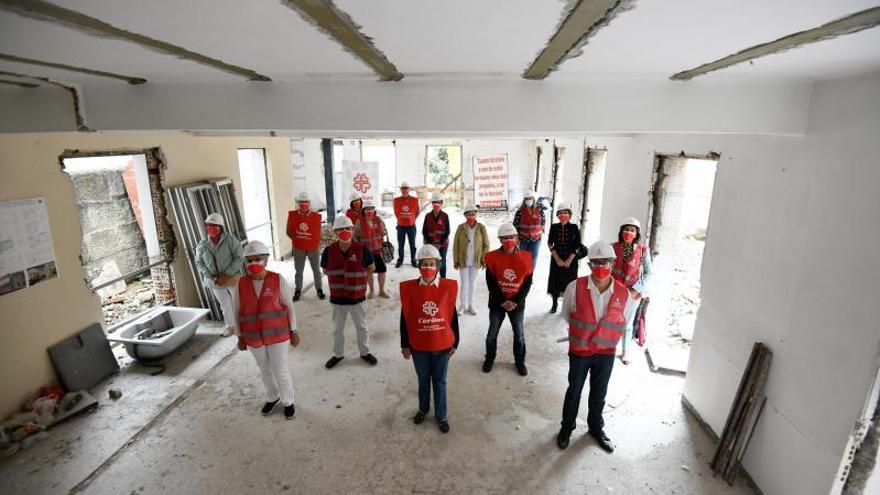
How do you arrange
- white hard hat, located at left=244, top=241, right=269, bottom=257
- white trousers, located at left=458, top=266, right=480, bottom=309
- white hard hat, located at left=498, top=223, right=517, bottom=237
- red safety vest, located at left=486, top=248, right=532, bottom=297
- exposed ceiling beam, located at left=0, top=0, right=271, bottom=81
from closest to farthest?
exposed ceiling beam, located at left=0, top=0, right=271, bottom=81 < white hard hat, located at left=244, top=241, right=269, bottom=257 < red safety vest, located at left=486, top=248, right=532, bottom=297 < white hard hat, located at left=498, top=223, right=517, bottom=237 < white trousers, located at left=458, top=266, right=480, bottom=309

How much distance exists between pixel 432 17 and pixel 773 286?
312cm

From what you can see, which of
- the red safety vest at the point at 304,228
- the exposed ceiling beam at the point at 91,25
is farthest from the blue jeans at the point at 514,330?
the exposed ceiling beam at the point at 91,25

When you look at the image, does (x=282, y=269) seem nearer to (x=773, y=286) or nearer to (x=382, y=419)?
(x=382, y=419)

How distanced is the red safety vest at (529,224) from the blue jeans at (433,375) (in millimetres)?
3318

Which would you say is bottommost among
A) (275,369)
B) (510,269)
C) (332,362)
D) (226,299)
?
(332,362)

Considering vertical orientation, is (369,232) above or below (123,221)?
below

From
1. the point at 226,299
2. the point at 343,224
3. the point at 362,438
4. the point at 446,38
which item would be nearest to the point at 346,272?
the point at 343,224

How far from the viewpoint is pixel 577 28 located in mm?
1475

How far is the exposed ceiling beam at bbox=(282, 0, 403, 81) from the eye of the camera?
1247 millimetres

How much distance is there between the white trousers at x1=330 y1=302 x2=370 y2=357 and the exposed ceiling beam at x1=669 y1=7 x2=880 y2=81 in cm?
366

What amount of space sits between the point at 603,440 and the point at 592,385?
488 mm

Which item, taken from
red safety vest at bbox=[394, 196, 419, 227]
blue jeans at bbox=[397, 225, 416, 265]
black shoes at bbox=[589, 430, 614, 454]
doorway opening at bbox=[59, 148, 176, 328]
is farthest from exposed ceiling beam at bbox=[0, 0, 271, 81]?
blue jeans at bbox=[397, 225, 416, 265]

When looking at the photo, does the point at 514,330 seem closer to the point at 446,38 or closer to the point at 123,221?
the point at 446,38

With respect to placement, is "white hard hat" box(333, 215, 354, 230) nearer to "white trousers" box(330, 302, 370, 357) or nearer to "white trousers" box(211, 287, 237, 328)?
"white trousers" box(330, 302, 370, 357)
